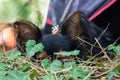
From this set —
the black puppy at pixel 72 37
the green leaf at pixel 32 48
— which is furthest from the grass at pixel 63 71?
the black puppy at pixel 72 37

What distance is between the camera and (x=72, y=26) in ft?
10.4

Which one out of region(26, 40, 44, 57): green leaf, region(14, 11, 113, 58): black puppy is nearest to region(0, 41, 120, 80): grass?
region(26, 40, 44, 57): green leaf

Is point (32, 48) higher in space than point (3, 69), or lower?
higher

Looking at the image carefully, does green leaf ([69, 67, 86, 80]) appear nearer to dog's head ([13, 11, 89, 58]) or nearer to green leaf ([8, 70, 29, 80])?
green leaf ([8, 70, 29, 80])

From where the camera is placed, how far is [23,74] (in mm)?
2209

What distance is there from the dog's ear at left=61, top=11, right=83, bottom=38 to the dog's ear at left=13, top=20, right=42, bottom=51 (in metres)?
0.20

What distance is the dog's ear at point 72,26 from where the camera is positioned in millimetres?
3076

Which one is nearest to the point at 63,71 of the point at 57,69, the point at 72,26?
the point at 57,69

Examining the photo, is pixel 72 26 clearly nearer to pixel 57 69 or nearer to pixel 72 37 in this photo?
pixel 72 37

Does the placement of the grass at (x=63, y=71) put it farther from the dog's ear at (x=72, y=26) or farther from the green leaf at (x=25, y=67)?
the dog's ear at (x=72, y=26)

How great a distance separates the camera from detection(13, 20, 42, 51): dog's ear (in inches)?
125

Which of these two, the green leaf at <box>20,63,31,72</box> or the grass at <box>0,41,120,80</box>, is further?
the green leaf at <box>20,63,31,72</box>

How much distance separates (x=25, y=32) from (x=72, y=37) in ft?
1.13

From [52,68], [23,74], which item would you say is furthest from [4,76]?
[52,68]
